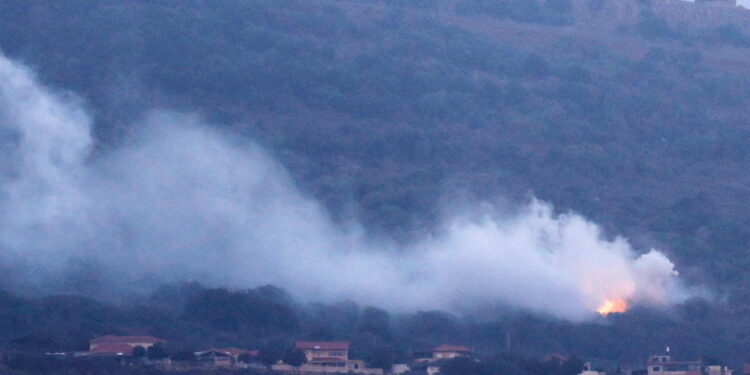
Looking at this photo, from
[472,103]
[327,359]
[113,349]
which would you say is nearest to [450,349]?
[327,359]

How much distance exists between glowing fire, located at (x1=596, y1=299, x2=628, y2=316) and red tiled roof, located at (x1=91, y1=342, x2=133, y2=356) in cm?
2830

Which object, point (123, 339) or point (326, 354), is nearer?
point (123, 339)

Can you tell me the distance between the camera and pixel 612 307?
85312 mm

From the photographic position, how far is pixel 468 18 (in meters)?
182

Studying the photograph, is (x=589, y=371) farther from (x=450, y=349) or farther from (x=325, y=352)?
(x=325, y=352)

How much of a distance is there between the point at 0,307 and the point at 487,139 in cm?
6604

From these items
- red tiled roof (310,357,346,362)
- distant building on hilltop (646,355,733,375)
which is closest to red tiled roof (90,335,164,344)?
red tiled roof (310,357,346,362)

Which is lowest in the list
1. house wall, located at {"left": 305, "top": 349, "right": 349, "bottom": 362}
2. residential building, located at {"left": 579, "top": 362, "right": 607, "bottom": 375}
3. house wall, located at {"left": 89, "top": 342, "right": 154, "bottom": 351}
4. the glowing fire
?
residential building, located at {"left": 579, "top": 362, "right": 607, "bottom": 375}

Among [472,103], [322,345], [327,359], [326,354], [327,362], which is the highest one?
[472,103]

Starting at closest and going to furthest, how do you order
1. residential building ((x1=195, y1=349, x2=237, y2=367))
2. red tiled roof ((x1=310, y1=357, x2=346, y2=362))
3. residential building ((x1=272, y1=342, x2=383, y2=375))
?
residential building ((x1=195, y1=349, x2=237, y2=367))
residential building ((x1=272, y1=342, x2=383, y2=375))
red tiled roof ((x1=310, y1=357, x2=346, y2=362))

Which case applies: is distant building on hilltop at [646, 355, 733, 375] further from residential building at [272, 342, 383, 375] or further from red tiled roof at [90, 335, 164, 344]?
red tiled roof at [90, 335, 164, 344]

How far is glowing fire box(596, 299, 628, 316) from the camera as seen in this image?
A: 8481 cm

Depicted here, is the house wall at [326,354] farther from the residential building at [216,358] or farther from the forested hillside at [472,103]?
the forested hillside at [472,103]

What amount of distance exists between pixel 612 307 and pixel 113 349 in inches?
1175
